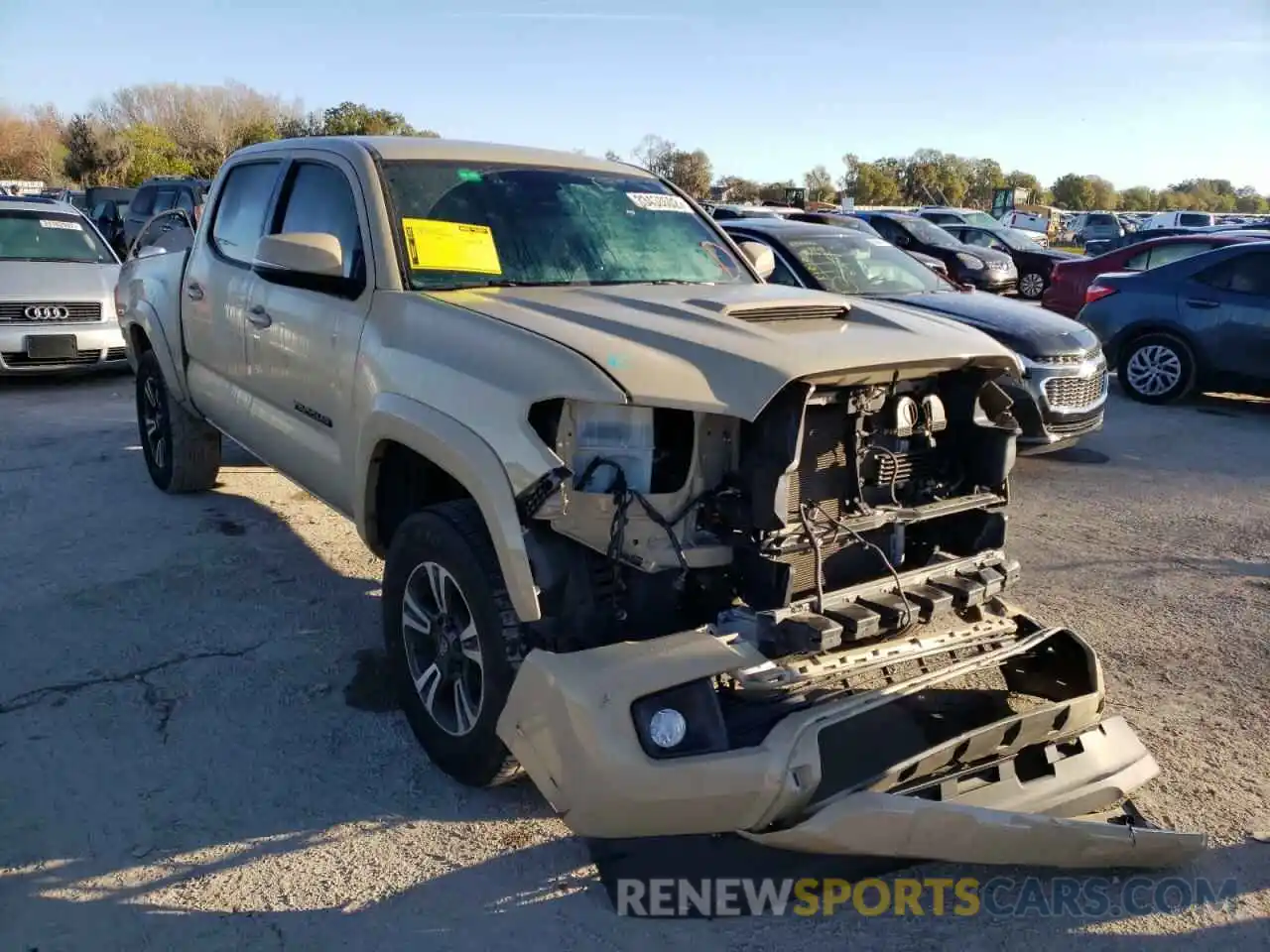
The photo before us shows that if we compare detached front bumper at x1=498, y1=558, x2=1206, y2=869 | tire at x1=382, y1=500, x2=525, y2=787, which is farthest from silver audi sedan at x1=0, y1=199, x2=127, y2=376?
detached front bumper at x1=498, y1=558, x2=1206, y2=869

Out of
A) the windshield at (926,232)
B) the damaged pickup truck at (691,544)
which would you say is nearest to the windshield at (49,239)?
the damaged pickup truck at (691,544)

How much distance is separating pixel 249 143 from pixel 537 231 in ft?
161

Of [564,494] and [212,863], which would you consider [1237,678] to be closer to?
[564,494]

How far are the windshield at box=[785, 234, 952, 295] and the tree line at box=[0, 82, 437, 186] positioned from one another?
1053 inches

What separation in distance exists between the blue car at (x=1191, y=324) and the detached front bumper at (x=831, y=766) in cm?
785

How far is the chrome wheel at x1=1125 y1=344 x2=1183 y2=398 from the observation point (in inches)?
398

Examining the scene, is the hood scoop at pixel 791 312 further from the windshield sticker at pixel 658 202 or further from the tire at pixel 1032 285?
the tire at pixel 1032 285

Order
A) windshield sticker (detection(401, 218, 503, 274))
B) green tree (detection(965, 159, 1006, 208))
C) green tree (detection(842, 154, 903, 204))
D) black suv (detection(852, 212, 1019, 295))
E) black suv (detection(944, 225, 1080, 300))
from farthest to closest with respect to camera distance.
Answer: green tree (detection(965, 159, 1006, 208)) < green tree (detection(842, 154, 903, 204)) < black suv (detection(944, 225, 1080, 300)) < black suv (detection(852, 212, 1019, 295)) < windshield sticker (detection(401, 218, 503, 274))

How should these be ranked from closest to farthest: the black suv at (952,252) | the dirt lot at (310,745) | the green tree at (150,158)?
the dirt lot at (310,745)
the black suv at (952,252)
the green tree at (150,158)

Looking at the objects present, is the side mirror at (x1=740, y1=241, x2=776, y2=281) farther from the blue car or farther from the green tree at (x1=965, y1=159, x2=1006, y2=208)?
the green tree at (x1=965, y1=159, x2=1006, y2=208)

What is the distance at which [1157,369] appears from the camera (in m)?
10.2

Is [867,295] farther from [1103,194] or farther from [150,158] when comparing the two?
[1103,194]

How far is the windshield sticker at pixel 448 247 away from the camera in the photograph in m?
3.78

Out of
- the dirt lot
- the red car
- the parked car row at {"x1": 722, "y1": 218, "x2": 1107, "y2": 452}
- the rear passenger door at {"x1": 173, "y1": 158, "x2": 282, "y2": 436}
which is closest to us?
the dirt lot
